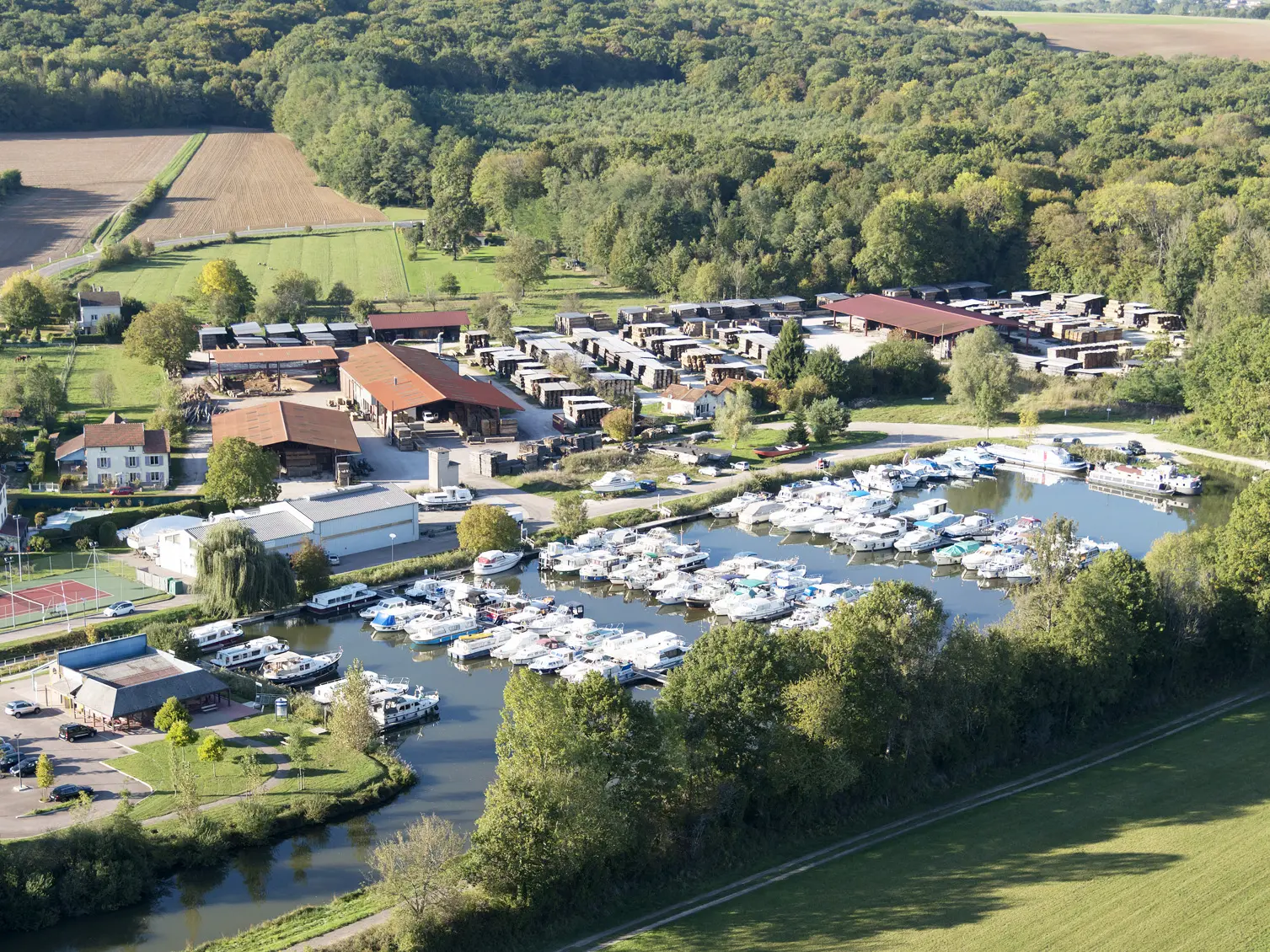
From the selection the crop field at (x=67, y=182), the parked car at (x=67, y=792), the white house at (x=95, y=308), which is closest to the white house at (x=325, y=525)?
the parked car at (x=67, y=792)

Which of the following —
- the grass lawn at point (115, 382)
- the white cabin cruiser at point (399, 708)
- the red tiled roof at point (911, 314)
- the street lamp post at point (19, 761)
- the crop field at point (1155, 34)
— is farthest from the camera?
the crop field at point (1155, 34)

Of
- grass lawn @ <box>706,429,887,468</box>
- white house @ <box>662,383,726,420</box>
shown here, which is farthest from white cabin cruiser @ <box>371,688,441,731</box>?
white house @ <box>662,383,726,420</box>

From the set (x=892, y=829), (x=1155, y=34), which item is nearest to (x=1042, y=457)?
(x=892, y=829)

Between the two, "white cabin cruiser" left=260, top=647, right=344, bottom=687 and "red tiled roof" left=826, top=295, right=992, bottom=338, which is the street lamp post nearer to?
"white cabin cruiser" left=260, top=647, right=344, bottom=687

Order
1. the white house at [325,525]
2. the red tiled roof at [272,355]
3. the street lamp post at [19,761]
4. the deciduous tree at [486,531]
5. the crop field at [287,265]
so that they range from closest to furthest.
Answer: the street lamp post at [19,761]
the white house at [325,525]
the deciduous tree at [486,531]
the red tiled roof at [272,355]
the crop field at [287,265]

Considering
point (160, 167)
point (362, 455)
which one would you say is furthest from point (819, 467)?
point (160, 167)

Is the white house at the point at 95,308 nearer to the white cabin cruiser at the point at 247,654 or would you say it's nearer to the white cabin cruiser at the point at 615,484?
the white cabin cruiser at the point at 615,484
